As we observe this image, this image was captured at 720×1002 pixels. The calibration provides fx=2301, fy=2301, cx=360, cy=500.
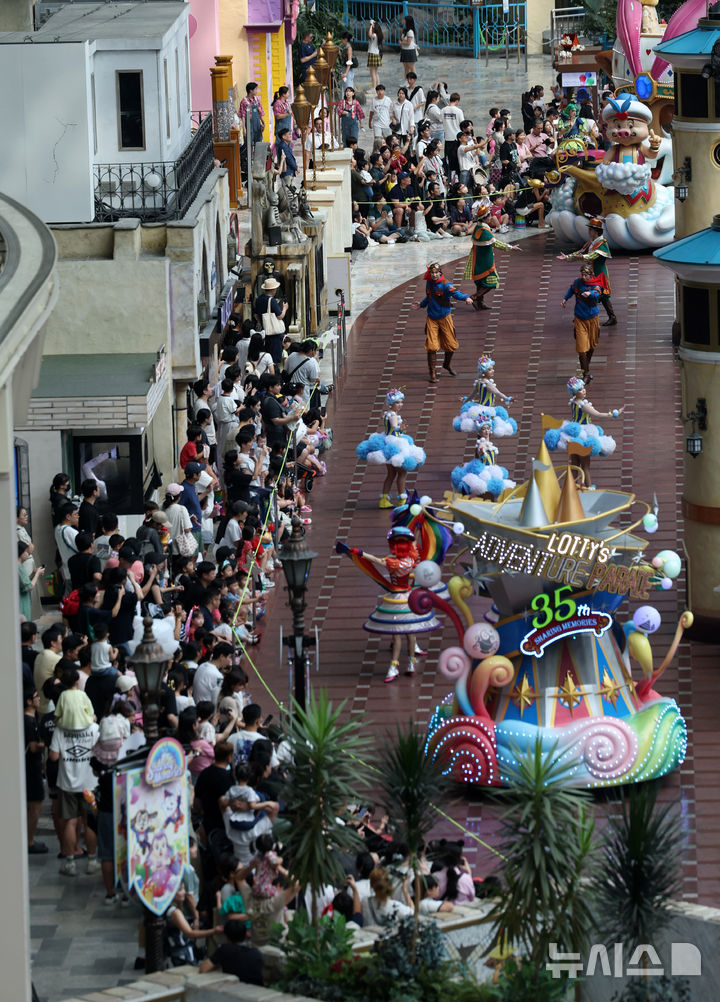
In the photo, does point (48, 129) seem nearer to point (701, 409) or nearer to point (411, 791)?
point (701, 409)

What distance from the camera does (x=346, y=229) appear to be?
112 feet

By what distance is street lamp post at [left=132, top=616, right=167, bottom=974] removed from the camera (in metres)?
13.5

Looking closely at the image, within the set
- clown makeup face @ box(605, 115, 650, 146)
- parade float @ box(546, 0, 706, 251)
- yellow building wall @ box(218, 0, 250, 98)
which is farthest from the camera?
yellow building wall @ box(218, 0, 250, 98)

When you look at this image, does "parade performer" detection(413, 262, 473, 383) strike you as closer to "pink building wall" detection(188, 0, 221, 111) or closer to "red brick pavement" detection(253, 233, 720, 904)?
"red brick pavement" detection(253, 233, 720, 904)

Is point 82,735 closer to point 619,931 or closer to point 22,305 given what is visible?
point 22,305

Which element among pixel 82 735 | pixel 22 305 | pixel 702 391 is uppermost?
pixel 22 305

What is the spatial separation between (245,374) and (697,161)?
18.6 feet

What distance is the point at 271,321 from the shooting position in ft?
90.9

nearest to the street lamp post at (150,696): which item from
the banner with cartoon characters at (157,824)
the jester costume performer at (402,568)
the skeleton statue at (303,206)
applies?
the banner with cartoon characters at (157,824)

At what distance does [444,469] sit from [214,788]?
11.1m

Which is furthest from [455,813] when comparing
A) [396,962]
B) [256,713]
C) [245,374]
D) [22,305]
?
[245,374]

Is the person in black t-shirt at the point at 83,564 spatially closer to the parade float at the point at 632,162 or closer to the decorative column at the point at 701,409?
the decorative column at the point at 701,409

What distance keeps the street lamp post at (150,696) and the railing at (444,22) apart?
41.6 meters

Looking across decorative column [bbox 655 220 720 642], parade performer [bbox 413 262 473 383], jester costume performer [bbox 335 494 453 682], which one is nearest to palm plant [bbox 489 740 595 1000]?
jester costume performer [bbox 335 494 453 682]
